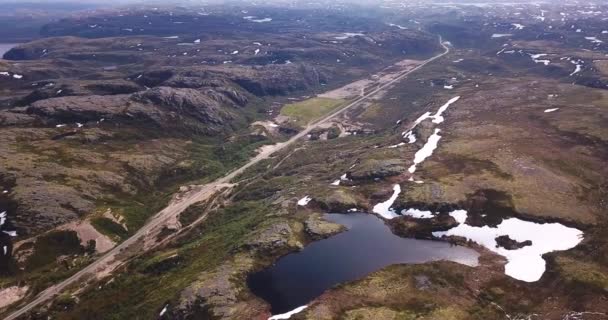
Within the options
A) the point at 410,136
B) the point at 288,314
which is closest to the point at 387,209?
the point at 288,314

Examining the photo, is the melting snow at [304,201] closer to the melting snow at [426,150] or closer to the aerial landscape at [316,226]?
the aerial landscape at [316,226]

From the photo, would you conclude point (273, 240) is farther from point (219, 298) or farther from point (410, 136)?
point (410, 136)

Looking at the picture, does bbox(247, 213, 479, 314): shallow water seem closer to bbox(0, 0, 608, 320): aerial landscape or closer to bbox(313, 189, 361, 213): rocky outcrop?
bbox(0, 0, 608, 320): aerial landscape

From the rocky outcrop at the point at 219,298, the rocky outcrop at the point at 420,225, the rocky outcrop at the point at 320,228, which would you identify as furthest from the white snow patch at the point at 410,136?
the rocky outcrop at the point at 219,298

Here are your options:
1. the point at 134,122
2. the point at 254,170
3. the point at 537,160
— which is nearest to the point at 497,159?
the point at 537,160

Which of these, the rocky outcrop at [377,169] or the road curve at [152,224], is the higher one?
the rocky outcrop at [377,169]

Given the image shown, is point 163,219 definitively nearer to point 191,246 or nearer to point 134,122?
point 191,246
